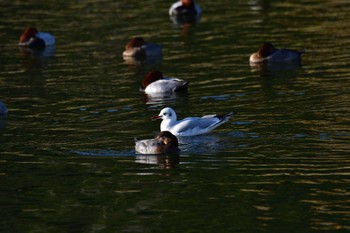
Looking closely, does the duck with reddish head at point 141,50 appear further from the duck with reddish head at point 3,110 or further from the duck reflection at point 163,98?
the duck with reddish head at point 3,110

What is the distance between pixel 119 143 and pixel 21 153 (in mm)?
1904

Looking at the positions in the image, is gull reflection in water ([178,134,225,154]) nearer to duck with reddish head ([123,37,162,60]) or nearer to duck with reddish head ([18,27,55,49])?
duck with reddish head ([123,37,162,60])

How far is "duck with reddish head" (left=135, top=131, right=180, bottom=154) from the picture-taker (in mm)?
21016

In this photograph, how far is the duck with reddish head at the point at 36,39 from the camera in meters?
36.2

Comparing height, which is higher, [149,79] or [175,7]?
[175,7]

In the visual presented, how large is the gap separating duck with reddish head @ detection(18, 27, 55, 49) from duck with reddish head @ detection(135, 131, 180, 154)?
1566 centimetres

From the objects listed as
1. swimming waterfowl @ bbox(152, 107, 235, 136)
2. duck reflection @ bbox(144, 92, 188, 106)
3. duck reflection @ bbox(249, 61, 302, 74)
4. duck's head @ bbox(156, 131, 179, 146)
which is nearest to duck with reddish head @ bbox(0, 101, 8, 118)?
duck reflection @ bbox(144, 92, 188, 106)

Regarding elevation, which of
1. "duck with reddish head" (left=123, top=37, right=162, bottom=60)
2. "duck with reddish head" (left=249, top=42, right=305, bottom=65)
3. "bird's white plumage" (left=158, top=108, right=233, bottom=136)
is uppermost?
"duck with reddish head" (left=123, top=37, right=162, bottom=60)

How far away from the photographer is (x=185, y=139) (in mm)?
22516

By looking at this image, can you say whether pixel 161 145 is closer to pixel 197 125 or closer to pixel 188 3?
pixel 197 125

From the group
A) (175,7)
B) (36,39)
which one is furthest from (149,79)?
(175,7)

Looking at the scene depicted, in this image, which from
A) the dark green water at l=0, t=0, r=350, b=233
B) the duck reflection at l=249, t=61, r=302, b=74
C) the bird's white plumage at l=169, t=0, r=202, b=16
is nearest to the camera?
the dark green water at l=0, t=0, r=350, b=233

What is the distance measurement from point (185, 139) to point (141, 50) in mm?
11278

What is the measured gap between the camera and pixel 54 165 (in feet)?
67.1
